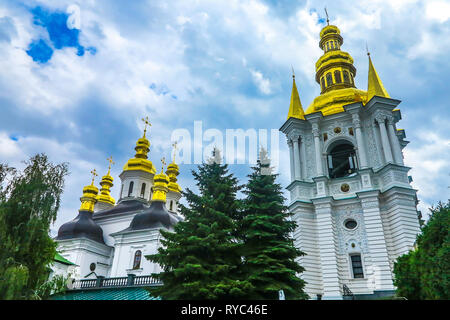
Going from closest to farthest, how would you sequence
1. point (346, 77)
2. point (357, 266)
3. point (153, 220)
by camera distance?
point (357, 266)
point (346, 77)
point (153, 220)

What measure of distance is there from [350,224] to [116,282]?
1546 cm

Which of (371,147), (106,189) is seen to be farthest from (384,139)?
(106,189)

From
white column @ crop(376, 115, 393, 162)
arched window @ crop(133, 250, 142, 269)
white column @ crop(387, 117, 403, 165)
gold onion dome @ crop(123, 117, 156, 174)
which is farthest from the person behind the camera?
gold onion dome @ crop(123, 117, 156, 174)

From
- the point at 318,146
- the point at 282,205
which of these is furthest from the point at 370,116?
the point at 282,205

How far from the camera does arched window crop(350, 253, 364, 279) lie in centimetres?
2033

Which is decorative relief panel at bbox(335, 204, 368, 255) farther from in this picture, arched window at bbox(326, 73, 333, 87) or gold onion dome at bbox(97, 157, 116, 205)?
gold onion dome at bbox(97, 157, 116, 205)

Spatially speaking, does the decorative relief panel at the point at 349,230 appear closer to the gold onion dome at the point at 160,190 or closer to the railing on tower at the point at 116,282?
the railing on tower at the point at 116,282

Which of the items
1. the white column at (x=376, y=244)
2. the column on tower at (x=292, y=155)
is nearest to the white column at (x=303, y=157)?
the column on tower at (x=292, y=155)

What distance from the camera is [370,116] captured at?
24891mm

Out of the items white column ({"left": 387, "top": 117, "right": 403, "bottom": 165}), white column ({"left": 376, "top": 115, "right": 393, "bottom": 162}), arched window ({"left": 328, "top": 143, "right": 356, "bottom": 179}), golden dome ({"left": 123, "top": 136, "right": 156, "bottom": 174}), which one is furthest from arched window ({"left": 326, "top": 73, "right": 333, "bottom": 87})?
golden dome ({"left": 123, "top": 136, "right": 156, "bottom": 174})

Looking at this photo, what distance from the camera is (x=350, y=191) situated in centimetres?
2262

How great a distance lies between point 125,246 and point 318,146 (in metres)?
19.2

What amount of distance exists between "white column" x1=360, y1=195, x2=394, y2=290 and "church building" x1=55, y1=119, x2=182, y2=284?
14.1m

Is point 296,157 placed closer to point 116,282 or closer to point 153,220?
point 153,220
